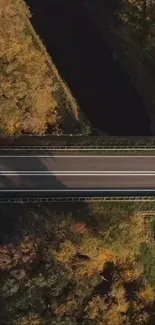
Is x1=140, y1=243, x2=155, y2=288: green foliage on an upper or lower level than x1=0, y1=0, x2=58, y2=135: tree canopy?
lower

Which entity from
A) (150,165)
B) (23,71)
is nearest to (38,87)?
(23,71)

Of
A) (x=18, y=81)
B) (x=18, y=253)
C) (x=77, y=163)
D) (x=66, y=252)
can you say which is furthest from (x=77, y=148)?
(x=18, y=253)

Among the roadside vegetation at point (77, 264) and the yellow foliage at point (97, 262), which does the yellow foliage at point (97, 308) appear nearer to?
the roadside vegetation at point (77, 264)

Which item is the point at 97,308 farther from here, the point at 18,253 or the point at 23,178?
the point at 23,178

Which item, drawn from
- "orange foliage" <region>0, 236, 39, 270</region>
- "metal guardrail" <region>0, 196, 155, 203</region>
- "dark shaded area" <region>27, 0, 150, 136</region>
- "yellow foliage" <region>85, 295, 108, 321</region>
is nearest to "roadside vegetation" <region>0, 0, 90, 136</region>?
"dark shaded area" <region>27, 0, 150, 136</region>

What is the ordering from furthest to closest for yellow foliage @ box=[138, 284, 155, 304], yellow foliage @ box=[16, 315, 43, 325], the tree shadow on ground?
the tree shadow on ground, yellow foliage @ box=[138, 284, 155, 304], yellow foliage @ box=[16, 315, 43, 325]

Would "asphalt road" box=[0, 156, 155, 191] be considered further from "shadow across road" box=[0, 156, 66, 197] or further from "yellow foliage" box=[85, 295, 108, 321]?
"yellow foliage" box=[85, 295, 108, 321]

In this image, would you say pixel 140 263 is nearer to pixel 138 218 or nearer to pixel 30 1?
pixel 138 218

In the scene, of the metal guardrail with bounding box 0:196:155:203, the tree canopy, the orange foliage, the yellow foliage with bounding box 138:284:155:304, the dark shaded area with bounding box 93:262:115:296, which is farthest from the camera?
the yellow foliage with bounding box 138:284:155:304
